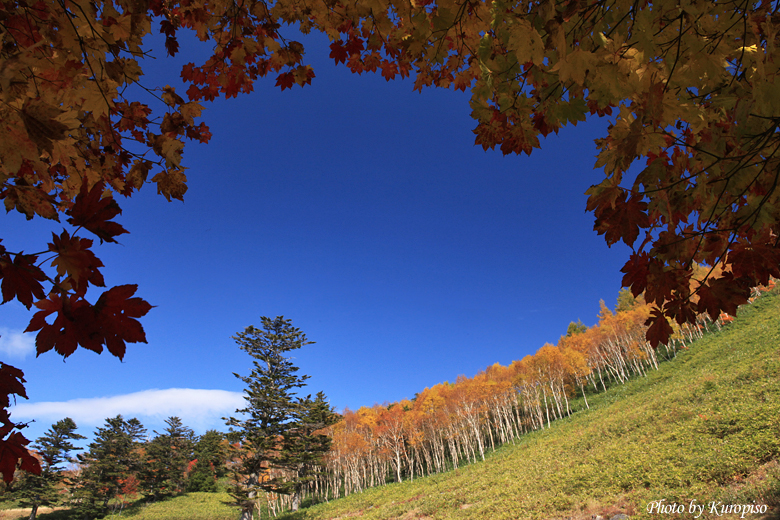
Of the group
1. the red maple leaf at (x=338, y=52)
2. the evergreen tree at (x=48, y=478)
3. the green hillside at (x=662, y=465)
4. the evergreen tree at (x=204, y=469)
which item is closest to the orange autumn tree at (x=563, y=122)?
the red maple leaf at (x=338, y=52)

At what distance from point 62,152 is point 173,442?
57701 millimetres

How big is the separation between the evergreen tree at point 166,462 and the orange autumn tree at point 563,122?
169 ft

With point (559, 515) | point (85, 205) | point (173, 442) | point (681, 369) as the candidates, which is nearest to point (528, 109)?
point (85, 205)

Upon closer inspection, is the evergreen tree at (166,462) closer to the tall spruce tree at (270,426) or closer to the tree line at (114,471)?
the tree line at (114,471)

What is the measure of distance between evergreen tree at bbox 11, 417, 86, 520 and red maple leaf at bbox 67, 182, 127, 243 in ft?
126

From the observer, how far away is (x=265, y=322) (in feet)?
77.2

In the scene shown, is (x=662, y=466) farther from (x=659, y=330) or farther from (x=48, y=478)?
(x=48, y=478)

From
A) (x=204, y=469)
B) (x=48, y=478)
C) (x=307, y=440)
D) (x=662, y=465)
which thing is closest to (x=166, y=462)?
(x=204, y=469)

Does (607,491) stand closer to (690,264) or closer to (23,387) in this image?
(690,264)

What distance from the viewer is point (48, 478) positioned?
92.0 ft

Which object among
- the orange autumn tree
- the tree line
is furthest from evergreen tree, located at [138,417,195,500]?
the orange autumn tree

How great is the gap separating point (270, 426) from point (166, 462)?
33.7 meters

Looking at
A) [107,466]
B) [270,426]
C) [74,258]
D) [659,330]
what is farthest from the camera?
[107,466]

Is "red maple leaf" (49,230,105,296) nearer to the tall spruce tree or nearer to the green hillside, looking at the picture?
the green hillside
